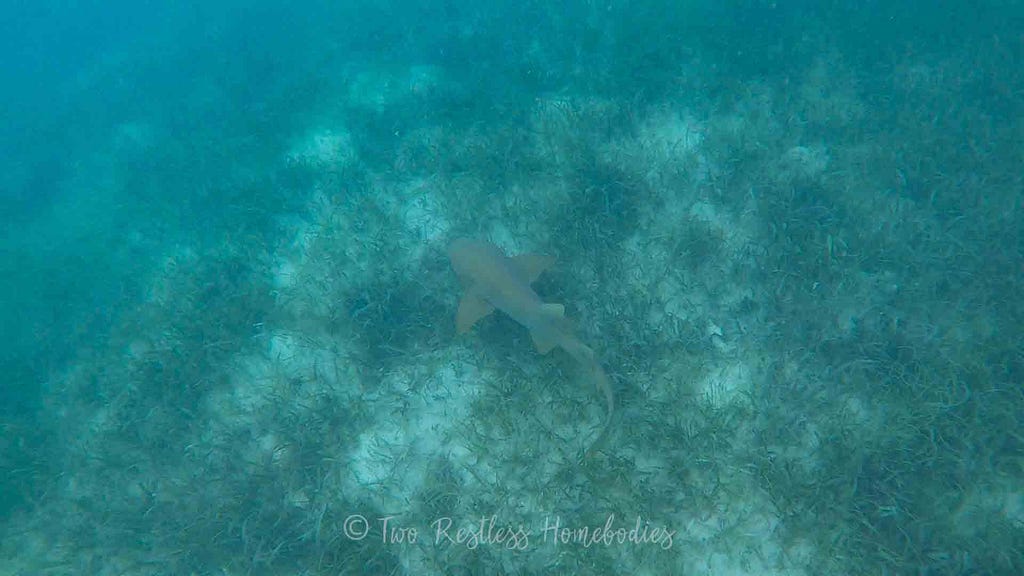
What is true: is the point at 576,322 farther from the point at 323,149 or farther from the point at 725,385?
the point at 323,149

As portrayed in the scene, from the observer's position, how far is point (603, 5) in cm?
1035

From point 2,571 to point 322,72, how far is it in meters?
10.2

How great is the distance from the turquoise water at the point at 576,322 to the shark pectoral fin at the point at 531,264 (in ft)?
1.35

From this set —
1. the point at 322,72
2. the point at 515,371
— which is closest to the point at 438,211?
the point at 515,371

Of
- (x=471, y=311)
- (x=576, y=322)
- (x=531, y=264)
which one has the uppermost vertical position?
(x=531, y=264)

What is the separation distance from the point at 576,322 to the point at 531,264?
90cm

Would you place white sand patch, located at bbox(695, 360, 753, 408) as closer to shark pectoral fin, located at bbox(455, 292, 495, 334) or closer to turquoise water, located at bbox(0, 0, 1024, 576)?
turquoise water, located at bbox(0, 0, 1024, 576)

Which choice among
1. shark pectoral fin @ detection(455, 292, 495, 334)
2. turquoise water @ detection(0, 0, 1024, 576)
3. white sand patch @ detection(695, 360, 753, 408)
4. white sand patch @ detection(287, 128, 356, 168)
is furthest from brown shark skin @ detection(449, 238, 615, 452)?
white sand patch @ detection(287, 128, 356, 168)

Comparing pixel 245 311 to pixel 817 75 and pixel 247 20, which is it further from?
pixel 247 20

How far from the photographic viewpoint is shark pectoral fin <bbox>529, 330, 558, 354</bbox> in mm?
5062

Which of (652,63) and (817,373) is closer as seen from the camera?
(817,373)

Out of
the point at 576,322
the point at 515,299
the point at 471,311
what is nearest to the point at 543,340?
the point at 515,299

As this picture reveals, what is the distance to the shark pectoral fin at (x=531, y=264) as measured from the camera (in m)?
5.65

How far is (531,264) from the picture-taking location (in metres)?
5.69
